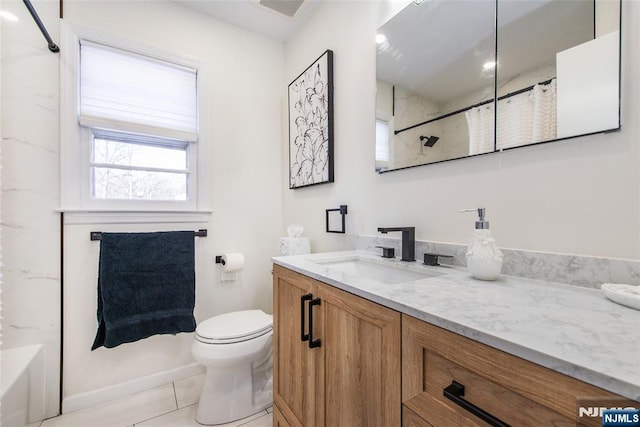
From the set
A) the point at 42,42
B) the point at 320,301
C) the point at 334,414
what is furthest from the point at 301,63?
the point at 334,414

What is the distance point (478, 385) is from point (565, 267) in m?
0.56

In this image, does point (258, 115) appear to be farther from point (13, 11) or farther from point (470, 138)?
point (470, 138)

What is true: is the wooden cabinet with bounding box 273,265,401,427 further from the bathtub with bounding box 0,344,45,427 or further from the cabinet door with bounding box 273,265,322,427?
the bathtub with bounding box 0,344,45,427

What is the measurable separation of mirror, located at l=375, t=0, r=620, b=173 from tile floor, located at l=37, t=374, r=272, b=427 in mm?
1727

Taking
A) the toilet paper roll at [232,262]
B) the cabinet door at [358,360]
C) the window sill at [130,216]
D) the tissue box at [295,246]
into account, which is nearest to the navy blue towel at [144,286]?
the window sill at [130,216]

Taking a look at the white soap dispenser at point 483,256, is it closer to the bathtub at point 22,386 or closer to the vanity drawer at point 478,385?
the vanity drawer at point 478,385

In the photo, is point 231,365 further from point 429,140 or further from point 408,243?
point 429,140

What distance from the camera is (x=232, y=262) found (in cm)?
193

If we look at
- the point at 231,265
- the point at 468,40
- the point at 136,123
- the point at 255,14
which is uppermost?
the point at 255,14

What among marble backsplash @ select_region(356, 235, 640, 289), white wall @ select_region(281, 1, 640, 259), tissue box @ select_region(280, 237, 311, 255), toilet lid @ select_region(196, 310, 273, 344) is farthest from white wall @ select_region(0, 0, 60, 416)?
marble backsplash @ select_region(356, 235, 640, 289)

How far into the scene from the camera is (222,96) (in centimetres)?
204

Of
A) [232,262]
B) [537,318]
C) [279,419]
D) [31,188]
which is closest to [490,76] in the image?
A: [537,318]

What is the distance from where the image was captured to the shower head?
1183 mm

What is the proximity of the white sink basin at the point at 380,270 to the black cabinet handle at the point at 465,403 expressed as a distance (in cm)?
49
